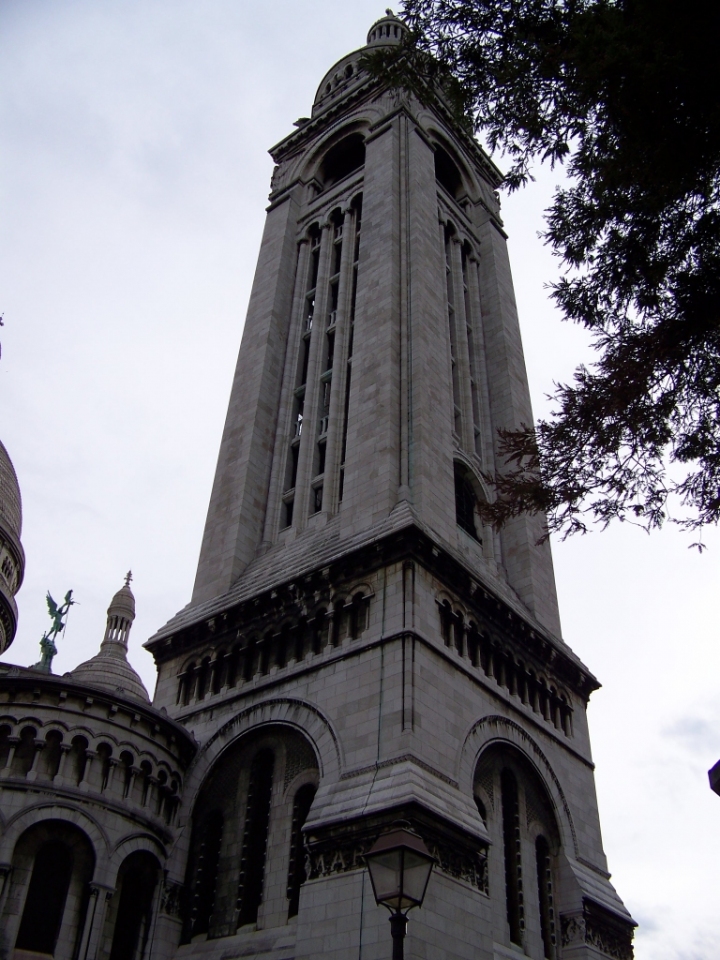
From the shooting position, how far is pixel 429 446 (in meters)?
28.2

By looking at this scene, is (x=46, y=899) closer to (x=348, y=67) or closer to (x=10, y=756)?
(x=10, y=756)

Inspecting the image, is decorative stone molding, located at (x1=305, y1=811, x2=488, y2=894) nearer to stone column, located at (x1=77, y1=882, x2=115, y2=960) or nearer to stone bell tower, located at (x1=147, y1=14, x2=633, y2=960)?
stone bell tower, located at (x1=147, y1=14, x2=633, y2=960)

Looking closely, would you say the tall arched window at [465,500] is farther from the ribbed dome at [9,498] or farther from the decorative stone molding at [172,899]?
the ribbed dome at [9,498]

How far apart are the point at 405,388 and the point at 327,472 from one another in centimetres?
377

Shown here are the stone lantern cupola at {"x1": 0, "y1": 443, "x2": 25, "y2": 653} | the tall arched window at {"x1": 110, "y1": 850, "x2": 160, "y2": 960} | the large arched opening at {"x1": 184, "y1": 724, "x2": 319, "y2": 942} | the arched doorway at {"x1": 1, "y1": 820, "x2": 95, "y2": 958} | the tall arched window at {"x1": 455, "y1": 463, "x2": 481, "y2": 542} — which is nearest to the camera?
the arched doorway at {"x1": 1, "y1": 820, "x2": 95, "y2": 958}

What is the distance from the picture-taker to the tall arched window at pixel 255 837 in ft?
76.2

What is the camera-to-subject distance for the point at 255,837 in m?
24.2

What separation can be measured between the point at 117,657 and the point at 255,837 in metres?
19.5

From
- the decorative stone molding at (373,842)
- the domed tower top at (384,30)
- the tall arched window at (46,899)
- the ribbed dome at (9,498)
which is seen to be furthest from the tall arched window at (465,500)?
the ribbed dome at (9,498)

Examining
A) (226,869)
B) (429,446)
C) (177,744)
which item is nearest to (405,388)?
(429,446)

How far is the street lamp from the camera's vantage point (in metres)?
10.5

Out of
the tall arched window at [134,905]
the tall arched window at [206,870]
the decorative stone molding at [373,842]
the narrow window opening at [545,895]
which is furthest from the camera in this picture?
the narrow window opening at [545,895]

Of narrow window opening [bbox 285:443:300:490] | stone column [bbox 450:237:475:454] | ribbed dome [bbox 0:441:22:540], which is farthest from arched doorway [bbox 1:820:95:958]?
ribbed dome [bbox 0:441:22:540]

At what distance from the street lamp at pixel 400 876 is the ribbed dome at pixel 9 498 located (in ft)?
168
